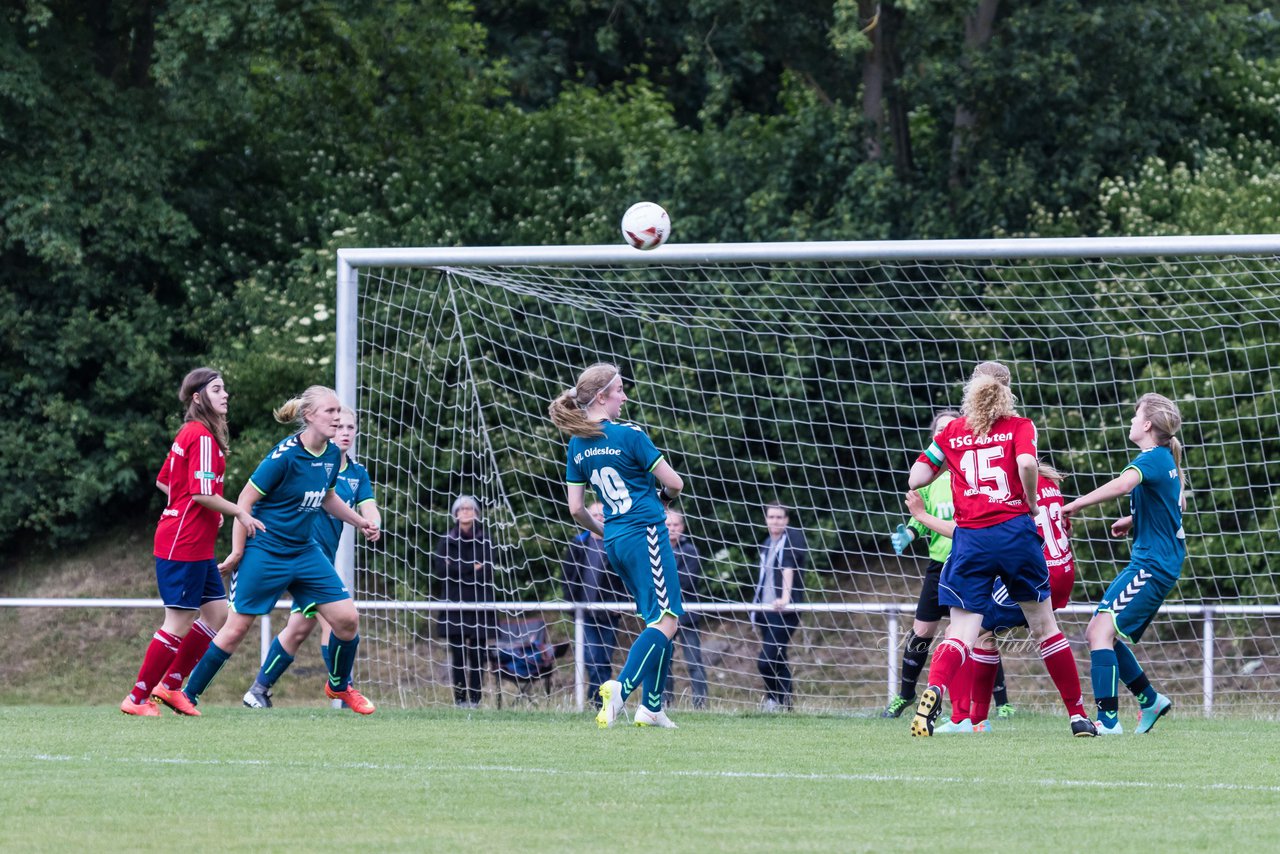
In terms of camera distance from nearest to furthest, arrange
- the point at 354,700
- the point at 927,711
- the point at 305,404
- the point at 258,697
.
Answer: the point at 927,711, the point at 305,404, the point at 354,700, the point at 258,697

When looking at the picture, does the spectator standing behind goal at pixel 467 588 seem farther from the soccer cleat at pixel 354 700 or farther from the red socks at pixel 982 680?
the red socks at pixel 982 680

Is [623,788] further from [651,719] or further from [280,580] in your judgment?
[280,580]

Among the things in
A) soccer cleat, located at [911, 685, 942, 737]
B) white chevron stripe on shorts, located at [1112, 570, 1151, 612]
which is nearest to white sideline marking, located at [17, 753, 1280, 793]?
soccer cleat, located at [911, 685, 942, 737]

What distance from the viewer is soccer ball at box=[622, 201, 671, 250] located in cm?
991

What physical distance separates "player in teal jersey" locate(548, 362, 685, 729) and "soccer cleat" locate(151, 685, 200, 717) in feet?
7.69

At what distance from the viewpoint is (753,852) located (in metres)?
4.43

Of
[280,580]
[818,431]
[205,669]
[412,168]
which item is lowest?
[205,669]

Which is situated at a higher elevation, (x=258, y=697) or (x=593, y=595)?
(x=593, y=595)

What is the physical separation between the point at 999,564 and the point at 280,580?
3760 millimetres

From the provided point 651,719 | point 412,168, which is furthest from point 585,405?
point 412,168

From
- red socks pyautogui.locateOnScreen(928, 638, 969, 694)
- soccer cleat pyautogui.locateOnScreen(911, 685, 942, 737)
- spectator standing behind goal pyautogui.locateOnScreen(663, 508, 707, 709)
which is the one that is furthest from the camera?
spectator standing behind goal pyautogui.locateOnScreen(663, 508, 707, 709)

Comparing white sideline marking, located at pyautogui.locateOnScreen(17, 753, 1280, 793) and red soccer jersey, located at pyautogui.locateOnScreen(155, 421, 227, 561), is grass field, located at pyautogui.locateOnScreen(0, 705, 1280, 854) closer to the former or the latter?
white sideline marking, located at pyautogui.locateOnScreen(17, 753, 1280, 793)

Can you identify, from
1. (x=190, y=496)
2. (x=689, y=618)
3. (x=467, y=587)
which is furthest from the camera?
(x=689, y=618)

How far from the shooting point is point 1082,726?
777 centimetres
